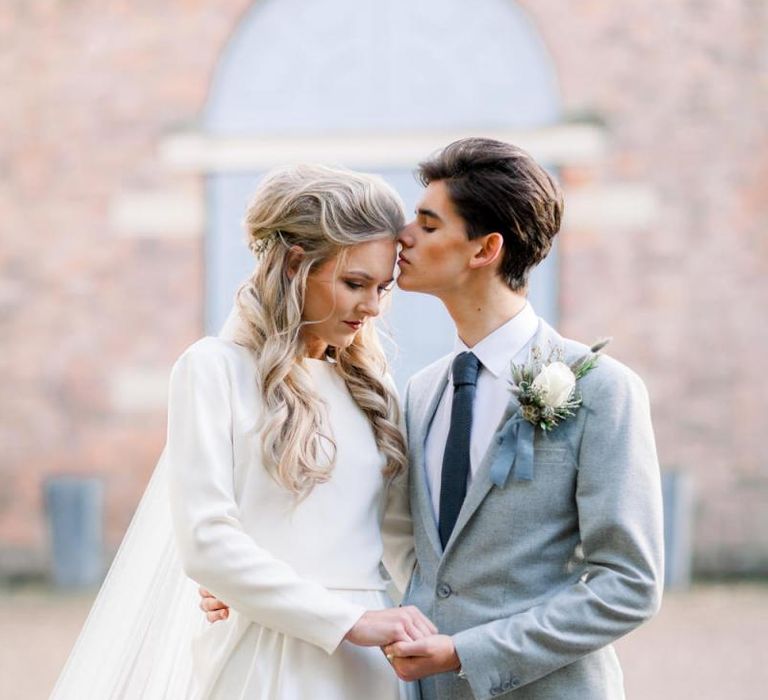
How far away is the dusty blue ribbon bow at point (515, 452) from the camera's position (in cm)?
277

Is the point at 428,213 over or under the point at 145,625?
over

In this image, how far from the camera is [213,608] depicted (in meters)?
2.89

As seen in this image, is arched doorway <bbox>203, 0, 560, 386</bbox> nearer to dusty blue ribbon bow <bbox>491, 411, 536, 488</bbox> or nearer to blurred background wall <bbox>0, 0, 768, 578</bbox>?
blurred background wall <bbox>0, 0, 768, 578</bbox>

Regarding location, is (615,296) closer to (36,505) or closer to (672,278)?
(672,278)

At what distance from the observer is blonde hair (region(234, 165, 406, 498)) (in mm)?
2809

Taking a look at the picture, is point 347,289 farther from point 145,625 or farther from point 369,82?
point 369,82

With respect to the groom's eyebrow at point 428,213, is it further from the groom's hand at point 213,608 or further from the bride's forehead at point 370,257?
the groom's hand at point 213,608

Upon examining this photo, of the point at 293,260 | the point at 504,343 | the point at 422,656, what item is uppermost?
the point at 293,260

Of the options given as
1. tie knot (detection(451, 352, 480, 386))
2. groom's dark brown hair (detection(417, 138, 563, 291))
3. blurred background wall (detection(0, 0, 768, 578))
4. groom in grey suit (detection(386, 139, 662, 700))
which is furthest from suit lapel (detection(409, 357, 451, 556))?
blurred background wall (detection(0, 0, 768, 578))

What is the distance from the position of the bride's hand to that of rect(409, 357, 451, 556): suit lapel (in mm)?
205

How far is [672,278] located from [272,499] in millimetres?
8257

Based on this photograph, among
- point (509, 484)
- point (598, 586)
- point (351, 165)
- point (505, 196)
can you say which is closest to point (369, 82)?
point (351, 165)

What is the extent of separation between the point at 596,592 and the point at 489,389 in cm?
55

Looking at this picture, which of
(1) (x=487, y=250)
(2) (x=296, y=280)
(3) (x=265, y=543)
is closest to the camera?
(3) (x=265, y=543)
